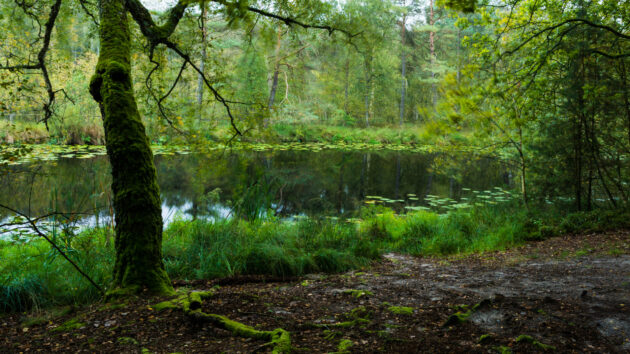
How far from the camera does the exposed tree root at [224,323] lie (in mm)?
2219

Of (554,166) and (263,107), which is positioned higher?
(263,107)

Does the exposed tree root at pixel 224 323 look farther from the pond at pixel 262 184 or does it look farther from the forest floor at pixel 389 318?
the pond at pixel 262 184

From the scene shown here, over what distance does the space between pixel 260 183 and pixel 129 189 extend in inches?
150

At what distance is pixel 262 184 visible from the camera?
6770 mm

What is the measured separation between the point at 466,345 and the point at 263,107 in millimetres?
4352

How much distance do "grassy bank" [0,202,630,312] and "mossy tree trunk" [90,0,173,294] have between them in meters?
0.73

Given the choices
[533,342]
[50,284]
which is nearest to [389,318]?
[533,342]

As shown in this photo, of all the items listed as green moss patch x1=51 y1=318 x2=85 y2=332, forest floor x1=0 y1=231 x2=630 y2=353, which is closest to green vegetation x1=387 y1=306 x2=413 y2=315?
A: forest floor x1=0 y1=231 x2=630 y2=353

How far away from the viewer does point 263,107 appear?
18.6 ft

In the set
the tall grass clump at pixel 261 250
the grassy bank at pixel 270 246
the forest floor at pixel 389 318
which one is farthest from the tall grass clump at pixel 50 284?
the tall grass clump at pixel 261 250

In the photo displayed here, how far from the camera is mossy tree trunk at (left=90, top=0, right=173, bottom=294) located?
3.15m

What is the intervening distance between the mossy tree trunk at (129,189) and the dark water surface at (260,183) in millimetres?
2350

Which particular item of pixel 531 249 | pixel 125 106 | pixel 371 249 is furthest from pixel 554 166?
pixel 125 106

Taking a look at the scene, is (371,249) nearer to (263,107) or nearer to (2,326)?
(263,107)
